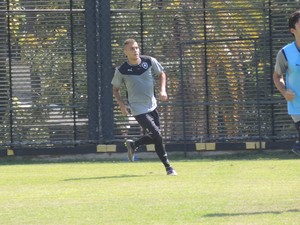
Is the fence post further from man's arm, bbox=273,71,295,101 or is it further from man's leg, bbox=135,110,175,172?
man's arm, bbox=273,71,295,101

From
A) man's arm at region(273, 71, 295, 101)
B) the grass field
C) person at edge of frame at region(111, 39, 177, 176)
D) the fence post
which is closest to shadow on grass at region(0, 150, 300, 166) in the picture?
the fence post

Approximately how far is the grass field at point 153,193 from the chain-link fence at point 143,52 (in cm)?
139

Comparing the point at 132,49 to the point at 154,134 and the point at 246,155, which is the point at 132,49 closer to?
the point at 154,134

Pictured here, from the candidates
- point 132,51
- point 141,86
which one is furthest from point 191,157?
point 132,51

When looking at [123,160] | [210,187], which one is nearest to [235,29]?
[123,160]

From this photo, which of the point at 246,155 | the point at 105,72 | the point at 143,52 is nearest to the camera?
the point at 246,155

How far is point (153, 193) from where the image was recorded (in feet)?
35.8

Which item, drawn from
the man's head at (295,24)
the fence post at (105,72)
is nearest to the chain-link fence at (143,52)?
the fence post at (105,72)

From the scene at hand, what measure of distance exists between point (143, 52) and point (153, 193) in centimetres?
764

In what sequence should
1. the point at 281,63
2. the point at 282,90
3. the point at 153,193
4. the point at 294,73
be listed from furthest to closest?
the point at 153,193 < the point at 281,63 < the point at 294,73 < the point at 282,90

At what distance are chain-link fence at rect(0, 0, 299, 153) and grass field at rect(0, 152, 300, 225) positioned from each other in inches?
54.7

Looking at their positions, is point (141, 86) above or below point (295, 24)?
below

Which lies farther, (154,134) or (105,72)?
(105,72)

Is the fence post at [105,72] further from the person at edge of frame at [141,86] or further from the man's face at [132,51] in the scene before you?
the man's face at [132,51]
